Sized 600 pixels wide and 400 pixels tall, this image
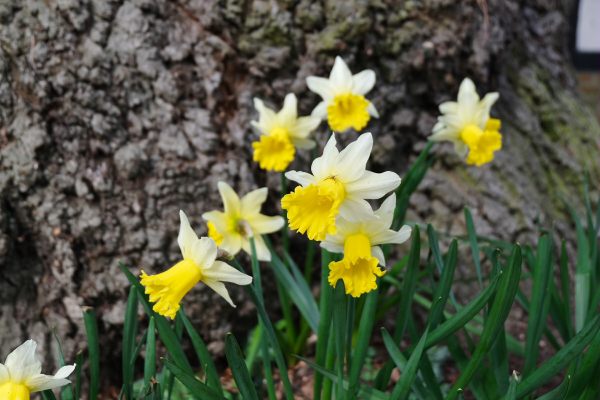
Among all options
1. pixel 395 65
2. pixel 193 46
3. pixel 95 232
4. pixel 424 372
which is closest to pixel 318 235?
pixel 424 372

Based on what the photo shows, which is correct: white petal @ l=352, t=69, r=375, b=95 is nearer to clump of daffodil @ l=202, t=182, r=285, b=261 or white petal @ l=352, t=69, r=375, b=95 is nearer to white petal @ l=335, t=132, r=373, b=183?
clump of daffodil @ l=202, t=182, r=285, b=261

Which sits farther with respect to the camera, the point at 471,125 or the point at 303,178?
the point at 471,125

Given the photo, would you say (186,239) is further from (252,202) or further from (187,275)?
(252,202)

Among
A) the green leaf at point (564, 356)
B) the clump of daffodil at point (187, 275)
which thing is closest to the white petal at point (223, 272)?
the clump of daffodil at point (187, 275)

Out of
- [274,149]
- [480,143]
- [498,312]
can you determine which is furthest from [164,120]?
[498,312]

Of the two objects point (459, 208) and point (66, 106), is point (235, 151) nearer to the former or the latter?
point (66, 106)
